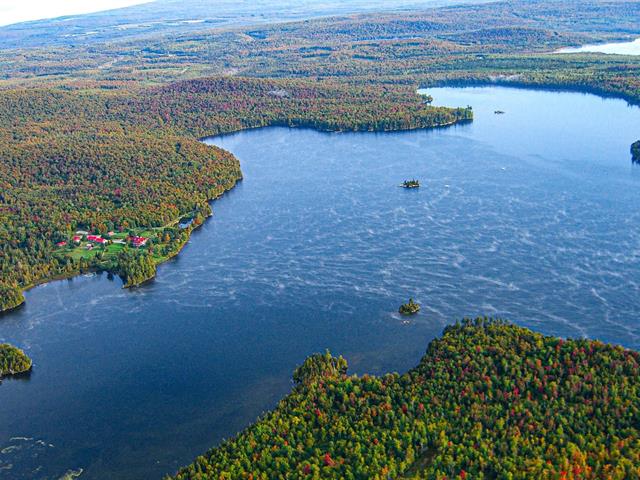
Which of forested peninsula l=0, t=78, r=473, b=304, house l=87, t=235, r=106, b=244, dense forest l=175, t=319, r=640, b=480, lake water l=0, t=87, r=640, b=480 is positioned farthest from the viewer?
house l=87, t=235, r=106, b=244

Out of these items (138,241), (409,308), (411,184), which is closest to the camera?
(409,308)

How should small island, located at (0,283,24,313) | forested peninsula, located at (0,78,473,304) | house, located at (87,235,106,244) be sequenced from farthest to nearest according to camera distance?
house, located at (87,235,106,244) < forested peninsula, located at (0,78,473,304) < small island, located at (0,283,24,313)

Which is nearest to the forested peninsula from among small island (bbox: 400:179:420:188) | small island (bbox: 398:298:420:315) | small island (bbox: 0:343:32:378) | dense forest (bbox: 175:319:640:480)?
small island (bbox: 0:343:32:378)

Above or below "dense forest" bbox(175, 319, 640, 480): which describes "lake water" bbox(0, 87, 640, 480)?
below

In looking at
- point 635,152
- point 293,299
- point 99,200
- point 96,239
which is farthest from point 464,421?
point 635,152

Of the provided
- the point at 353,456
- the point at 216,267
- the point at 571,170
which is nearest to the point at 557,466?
the point at 353,456

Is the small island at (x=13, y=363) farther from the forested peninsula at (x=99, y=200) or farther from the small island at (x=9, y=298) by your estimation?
the forested peninsula at (x=99, y=200)

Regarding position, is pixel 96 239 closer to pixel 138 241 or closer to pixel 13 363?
pixel 138 241

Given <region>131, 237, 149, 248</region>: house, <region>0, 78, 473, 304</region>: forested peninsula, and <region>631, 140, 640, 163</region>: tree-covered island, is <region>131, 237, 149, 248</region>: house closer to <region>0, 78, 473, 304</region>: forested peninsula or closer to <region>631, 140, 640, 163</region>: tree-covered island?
<region>0, 78, 473, 304</region>: forested peninsula
